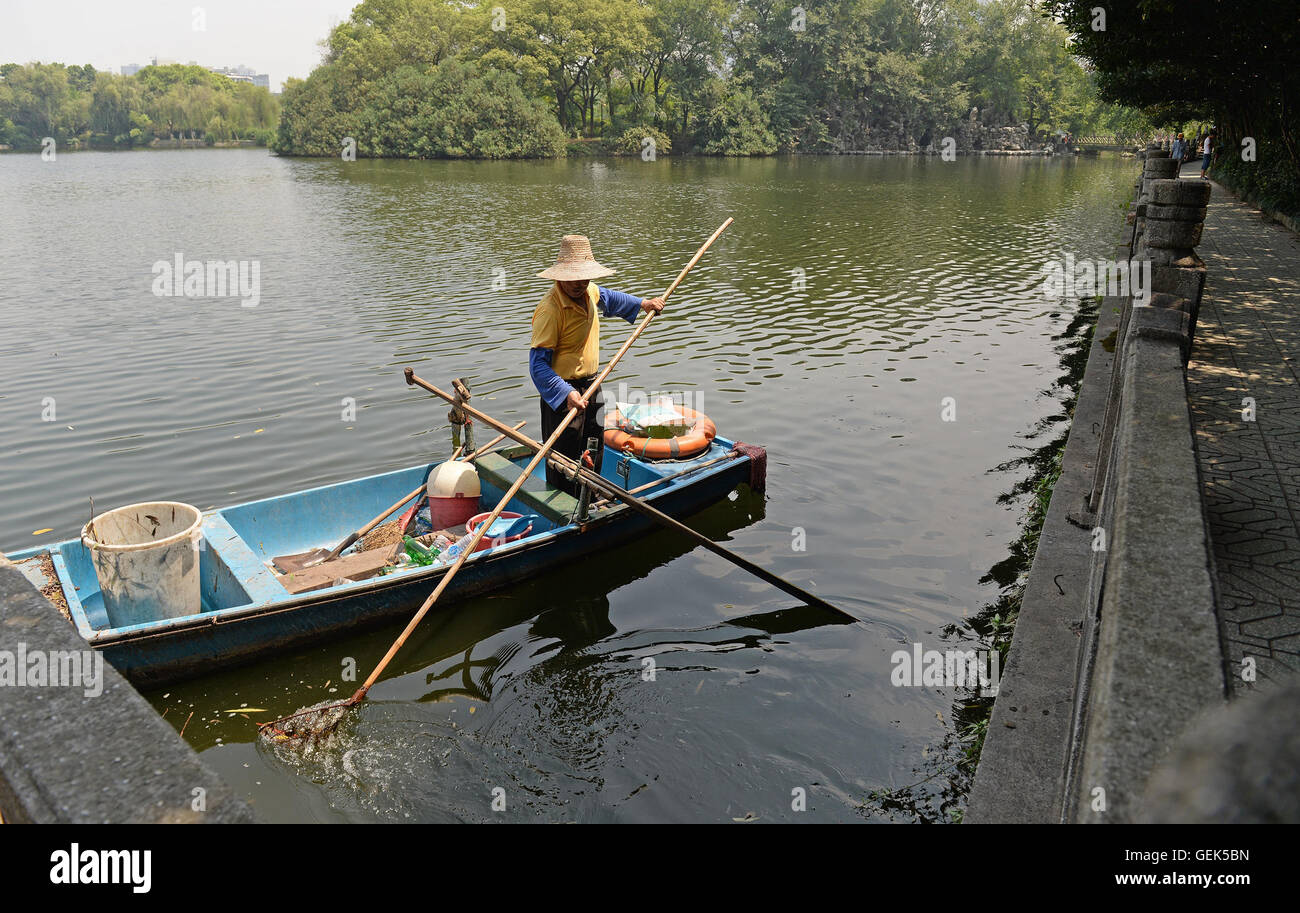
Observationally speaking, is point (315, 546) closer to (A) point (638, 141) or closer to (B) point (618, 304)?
(B) point (618, 304)

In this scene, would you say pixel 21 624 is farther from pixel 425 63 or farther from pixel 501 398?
pixel 425 63

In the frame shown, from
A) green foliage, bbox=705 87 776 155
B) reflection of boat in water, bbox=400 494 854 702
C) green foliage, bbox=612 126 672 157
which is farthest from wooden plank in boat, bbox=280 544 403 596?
green foliage, bbox=705 87 776 155

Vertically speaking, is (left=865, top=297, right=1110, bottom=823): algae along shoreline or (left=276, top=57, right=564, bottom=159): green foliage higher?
(left=276, top=57, right=564, bottom=159): green foliage

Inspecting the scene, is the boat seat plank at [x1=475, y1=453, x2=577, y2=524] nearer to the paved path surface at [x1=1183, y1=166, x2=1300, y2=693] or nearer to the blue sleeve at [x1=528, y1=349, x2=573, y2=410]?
the blue sleeve at [x1=528, y1=349, x2=573, y2=410]

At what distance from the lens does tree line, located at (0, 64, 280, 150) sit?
10575cm

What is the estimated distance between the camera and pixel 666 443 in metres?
8.95

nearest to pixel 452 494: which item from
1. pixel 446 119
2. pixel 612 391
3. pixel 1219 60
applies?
pixel 612 391

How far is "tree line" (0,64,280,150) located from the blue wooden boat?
11176 centimetres

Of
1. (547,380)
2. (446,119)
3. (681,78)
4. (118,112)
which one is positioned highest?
(118,112)

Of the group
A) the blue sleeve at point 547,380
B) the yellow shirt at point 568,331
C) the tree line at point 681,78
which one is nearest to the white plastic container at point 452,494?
the blue sleeve at point 547,380

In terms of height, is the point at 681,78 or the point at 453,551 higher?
the point at 681,78

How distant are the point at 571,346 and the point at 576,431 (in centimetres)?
79

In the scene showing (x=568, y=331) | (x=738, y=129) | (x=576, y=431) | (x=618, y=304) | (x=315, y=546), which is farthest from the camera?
(x=738, y=129)
